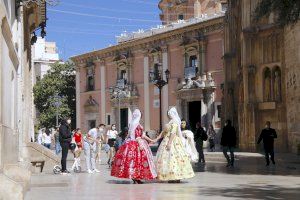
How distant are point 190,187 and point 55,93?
147ft

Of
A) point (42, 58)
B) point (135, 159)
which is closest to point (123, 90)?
point (42, 58)

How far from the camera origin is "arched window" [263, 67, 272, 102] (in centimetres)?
2638

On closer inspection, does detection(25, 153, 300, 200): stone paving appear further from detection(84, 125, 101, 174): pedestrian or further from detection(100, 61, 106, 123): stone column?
detection(100, 61, 106, 123): stone column

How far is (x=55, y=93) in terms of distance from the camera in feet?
184

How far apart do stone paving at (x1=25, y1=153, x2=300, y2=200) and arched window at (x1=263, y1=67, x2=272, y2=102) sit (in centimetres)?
903

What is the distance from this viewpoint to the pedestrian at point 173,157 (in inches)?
537

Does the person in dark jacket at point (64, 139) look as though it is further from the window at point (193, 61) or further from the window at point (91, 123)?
the window at point (91, 123)

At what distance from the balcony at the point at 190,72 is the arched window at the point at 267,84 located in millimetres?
17183

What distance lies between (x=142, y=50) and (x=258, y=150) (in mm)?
24252

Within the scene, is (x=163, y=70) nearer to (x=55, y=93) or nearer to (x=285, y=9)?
(x=55, y=93)

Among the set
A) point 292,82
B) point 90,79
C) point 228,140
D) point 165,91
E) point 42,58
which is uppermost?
point 42,58

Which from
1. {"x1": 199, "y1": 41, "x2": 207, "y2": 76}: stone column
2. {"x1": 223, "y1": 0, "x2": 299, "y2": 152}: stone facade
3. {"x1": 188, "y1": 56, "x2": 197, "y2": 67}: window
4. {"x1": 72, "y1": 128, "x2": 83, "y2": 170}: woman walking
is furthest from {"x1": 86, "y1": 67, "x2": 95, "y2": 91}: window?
{"x1": 72, "y1": 128, "x2": 83, "y2": 170}: woman walking

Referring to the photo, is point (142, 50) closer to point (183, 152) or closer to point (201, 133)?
point (201, 133)

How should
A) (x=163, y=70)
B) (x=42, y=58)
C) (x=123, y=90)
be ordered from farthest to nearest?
(x=42, y=58), (x=123, y=90), (x=163, y=70)
